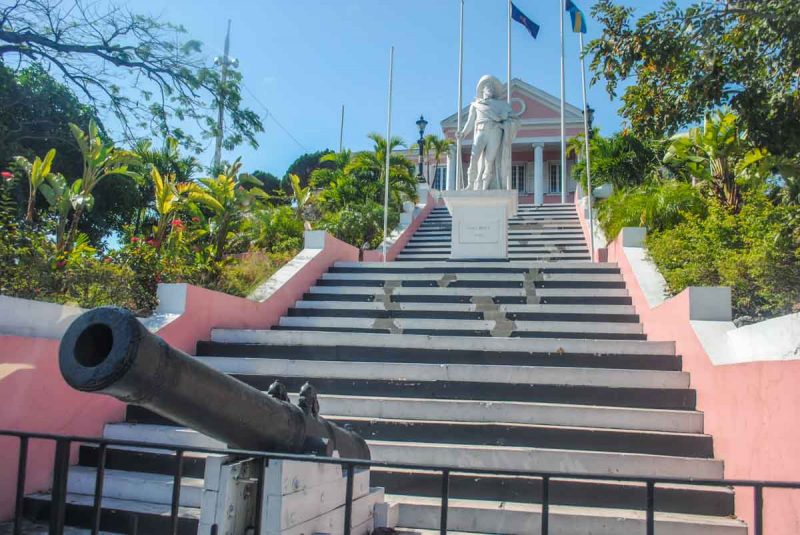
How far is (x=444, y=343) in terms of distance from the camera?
22.2 feet

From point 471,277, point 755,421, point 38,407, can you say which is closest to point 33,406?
point 38,407

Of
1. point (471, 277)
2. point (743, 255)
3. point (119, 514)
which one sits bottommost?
point (119, 514)

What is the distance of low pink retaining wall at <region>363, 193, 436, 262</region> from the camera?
1280cm

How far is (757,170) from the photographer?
5.32 metres

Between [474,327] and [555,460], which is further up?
[474,327]

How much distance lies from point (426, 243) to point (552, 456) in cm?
1146

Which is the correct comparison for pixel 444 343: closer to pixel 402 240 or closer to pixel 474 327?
pixel 474 327

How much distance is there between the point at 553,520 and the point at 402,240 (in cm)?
1153

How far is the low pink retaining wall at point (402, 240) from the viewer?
12805 millimetres

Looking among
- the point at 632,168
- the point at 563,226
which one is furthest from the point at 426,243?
the point at 632,168

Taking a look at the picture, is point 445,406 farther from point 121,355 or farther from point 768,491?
point 121,355

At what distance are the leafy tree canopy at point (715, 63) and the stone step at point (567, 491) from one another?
258cm

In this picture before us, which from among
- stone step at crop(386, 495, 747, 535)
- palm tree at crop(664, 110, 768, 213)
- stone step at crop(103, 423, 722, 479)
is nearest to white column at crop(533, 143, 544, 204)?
palm tree at crop(664, 110, 768, 213)

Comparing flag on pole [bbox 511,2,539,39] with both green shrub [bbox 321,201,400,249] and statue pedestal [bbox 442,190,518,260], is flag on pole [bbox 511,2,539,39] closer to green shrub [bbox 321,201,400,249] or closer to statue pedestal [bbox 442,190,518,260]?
green shrub [bbox 321,201,400,249]
